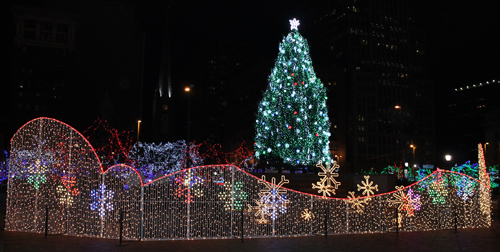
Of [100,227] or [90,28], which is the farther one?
[90,28]

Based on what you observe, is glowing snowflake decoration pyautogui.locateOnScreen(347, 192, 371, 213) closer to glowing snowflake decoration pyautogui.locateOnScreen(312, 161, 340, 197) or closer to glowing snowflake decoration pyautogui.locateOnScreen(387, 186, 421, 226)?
glowing snowflake decoration pyautogui.locateOnScreen(387, 186, 421, 226)

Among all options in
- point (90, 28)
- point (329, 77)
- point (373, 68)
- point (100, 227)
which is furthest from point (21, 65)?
point (100, 227)

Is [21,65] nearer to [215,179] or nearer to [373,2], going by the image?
[373,2]

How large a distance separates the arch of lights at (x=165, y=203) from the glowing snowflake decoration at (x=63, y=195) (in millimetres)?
36

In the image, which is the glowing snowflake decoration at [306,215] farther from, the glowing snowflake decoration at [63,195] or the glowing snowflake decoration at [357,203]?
the glowing snowflake decoration at [63,195]

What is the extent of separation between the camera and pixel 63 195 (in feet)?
54.9

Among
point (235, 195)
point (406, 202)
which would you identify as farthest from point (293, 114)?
point (235, 195)

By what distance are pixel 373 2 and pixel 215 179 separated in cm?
12125

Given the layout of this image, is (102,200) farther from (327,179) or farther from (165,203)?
(327,179)

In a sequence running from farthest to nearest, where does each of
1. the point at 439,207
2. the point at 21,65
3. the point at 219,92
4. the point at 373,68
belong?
1. the point at 219,92
2. the point at 373,68
3. the point at 21,65
4. the point at 439,207

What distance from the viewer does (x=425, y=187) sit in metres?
19.2

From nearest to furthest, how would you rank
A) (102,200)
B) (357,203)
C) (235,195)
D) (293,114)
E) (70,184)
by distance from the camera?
(102,200) < (235,195) < (70,184) < (357,203) < (293,114)

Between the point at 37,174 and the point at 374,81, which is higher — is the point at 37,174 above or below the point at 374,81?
below

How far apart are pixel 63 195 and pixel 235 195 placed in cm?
653
